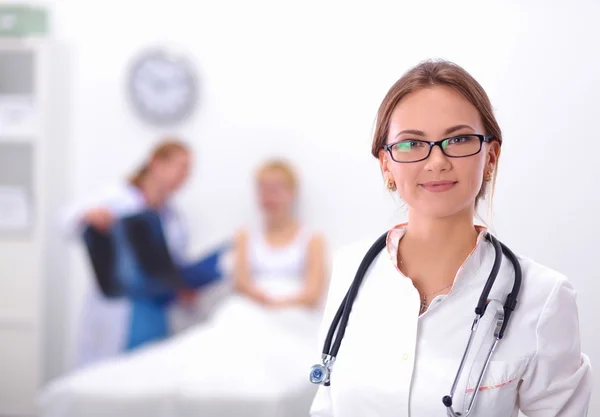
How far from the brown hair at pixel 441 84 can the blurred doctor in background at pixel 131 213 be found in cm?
256

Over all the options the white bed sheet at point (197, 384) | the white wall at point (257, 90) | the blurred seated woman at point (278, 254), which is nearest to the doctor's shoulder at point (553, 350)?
the white wall at point (257, 90)

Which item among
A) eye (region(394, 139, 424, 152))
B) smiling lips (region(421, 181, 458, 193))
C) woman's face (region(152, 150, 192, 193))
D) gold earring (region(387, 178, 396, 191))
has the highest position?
eye (region(394, 139, 424, 152))

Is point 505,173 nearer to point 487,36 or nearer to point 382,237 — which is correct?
point 487,36

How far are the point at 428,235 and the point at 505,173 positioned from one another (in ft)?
1.99

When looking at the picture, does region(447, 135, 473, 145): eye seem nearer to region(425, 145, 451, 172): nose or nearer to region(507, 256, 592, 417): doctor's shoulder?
region(425, 145, 451, 172): nose

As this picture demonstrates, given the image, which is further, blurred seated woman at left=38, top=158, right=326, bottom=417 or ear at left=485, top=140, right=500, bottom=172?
blurred seated woman at left=38, top=158, right=326, bottom=417

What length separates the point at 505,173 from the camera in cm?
165

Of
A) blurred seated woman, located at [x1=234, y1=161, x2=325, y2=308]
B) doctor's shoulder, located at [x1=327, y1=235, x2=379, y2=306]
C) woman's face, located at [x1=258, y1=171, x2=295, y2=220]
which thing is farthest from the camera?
woman's face, located at [x1=258, y1=171, x2=295, y2=220]

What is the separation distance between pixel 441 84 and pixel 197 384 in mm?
1679

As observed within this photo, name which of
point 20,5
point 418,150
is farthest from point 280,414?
point 20,5

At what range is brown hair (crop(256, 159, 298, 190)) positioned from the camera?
344cm

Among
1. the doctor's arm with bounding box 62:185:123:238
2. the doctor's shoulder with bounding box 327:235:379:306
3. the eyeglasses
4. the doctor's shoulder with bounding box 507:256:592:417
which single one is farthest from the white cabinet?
the doctor's shoulder with bounding box 507:256:592:417

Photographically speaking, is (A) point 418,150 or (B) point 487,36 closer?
(A) point 418,150

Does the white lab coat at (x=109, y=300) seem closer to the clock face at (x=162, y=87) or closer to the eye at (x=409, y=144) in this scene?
the clock face at (x=162, y=87)
